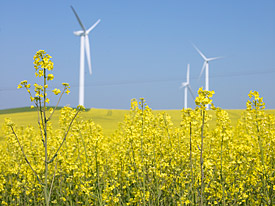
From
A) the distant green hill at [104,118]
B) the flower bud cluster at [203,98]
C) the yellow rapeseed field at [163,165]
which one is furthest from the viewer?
the distant green hill at [104,118]

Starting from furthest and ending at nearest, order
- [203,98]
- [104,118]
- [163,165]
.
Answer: [104,118]
[163,165]
[203,98]

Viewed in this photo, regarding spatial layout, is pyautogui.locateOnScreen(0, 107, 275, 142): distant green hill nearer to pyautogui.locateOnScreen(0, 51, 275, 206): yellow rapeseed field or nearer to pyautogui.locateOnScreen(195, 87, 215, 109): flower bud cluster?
pyautogui.locateOnScreen(0, 51, 275, 206): yellow rapeseed field

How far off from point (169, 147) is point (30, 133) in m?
4.06

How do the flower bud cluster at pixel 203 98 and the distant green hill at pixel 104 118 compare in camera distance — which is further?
the distant green hill at pixel 104 118

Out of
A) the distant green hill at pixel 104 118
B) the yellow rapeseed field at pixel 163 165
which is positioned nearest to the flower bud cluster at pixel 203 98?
the yellow rapeseed field at pixel 163 165

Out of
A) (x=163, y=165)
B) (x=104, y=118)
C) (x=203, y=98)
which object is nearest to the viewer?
(x=203, y=98)

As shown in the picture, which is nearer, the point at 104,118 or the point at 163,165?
the point at 163,165

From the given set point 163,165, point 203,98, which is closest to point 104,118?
point 163,165

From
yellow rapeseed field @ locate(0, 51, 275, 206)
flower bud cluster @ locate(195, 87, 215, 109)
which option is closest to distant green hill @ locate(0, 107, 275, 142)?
yellow rapeseed field @ locate(0, 51, 275, 206)

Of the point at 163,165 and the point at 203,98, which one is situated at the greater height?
the point at 203,98

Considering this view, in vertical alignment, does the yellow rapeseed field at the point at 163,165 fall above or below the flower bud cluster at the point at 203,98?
below

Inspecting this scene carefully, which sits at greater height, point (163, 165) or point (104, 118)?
point (104, 118)

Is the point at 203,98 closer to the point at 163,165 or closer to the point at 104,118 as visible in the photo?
the point at 163,165

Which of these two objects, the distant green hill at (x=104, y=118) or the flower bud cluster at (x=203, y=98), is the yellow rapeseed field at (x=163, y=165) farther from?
the distant green hill at (x=104, y=118)
